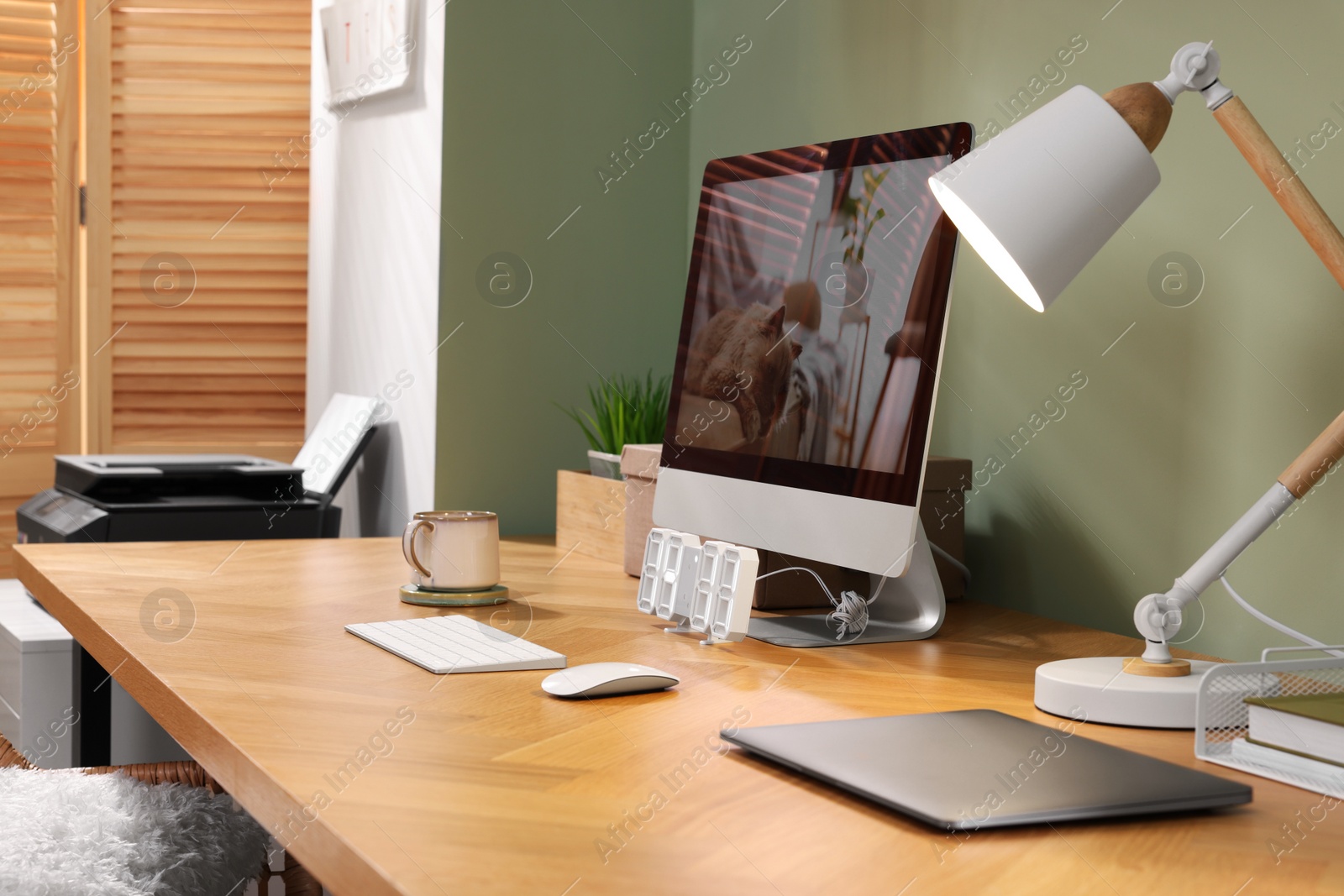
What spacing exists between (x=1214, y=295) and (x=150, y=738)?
1.54m

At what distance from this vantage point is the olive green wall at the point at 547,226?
80.7 inches

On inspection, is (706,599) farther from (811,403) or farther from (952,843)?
(952,843)

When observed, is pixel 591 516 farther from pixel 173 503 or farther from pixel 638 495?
pixel 173 503

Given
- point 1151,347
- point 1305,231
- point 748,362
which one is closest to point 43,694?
point 748,362

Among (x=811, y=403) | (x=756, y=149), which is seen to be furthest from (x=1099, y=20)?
(x=756, y=149)

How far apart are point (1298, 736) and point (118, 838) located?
0.94 meters

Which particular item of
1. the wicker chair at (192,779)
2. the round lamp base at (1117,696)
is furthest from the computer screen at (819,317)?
the wicker chair at (192,779)

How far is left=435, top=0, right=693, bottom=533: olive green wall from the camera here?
2.05 m

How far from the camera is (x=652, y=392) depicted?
2150mm

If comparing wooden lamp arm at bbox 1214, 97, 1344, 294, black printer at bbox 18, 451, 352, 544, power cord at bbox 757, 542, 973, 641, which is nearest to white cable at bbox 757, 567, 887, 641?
power cord at bbox 757, 542, 973, 641

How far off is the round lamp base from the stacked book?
0.09 m

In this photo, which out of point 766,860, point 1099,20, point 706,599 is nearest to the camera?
point 766,860

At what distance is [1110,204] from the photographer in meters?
0.98

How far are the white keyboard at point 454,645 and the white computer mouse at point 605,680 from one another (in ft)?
0.24
